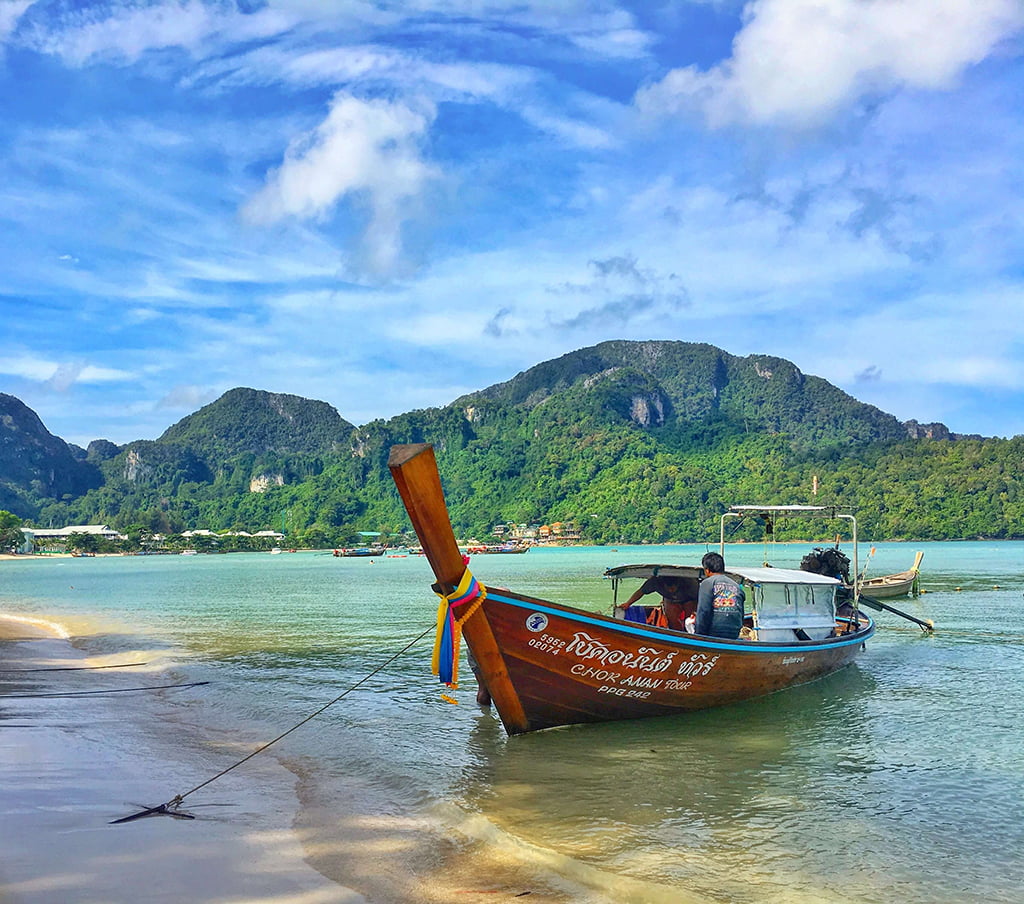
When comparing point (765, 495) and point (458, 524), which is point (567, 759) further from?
point (458, 524)

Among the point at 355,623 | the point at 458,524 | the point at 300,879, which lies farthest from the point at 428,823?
the point at 458,524

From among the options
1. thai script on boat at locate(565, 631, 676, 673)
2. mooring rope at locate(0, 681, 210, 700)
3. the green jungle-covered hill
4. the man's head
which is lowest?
mooring rope at locate(0, 681, 210, 700)

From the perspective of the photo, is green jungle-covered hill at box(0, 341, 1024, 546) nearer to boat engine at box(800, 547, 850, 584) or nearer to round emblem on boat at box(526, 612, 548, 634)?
boat engine at box(800, 547, 850, 584)

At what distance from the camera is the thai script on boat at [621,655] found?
9992mm

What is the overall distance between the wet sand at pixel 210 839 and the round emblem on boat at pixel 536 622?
2.42 m

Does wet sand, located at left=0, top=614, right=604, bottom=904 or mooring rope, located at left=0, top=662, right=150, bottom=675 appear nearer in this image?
wet sand, located at left=0, top=614, right=604, bottom=904

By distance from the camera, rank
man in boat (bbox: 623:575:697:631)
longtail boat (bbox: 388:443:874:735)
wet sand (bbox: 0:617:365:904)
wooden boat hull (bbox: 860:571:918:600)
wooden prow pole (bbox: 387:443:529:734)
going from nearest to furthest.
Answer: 1. wet sand (bbox: 0:617:365:904)
2. wooden prow pole (bbox: 387:443:529:734)
3. longtail boat (bbox: 388:443:874:735)
4. man in boat (bbox: 623:575:697:631)
5. wooden boat hull (bbox: 860:571:918:600)

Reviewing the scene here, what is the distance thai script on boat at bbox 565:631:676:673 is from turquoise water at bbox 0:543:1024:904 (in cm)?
91

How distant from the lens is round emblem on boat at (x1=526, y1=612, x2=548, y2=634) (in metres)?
9.64

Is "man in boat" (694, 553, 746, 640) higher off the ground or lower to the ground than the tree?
higher

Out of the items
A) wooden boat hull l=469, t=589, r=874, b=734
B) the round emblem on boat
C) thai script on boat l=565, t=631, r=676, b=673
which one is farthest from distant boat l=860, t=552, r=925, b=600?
the round emblem on boat

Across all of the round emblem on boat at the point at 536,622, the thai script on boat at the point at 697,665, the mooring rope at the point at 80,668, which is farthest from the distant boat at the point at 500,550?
the round emblem on boat at the point at 536,622

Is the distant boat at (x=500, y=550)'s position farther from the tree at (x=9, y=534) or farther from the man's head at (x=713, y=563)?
the man's head at (x=713, y=563)

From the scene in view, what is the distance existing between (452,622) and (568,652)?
1628 mm
